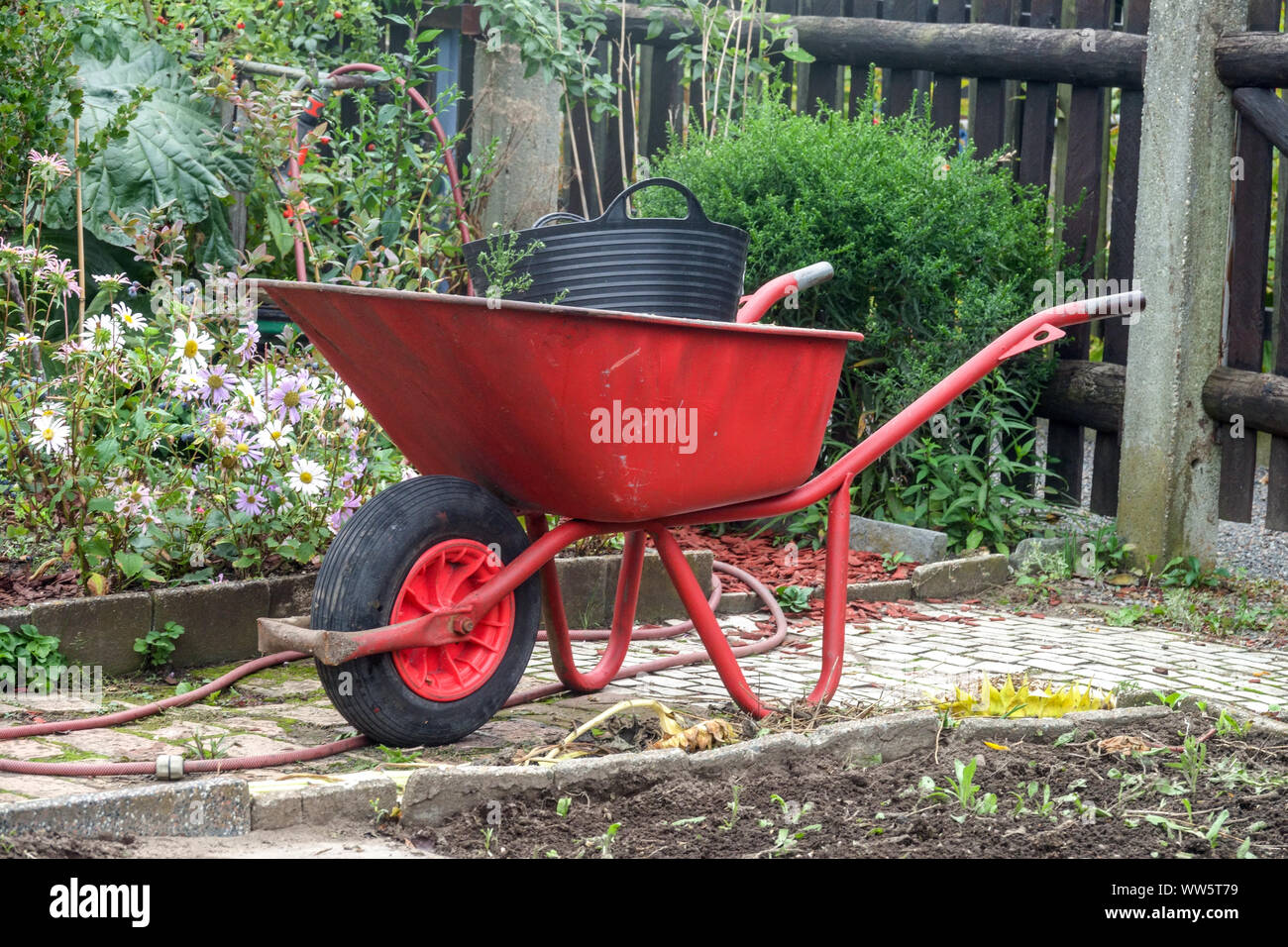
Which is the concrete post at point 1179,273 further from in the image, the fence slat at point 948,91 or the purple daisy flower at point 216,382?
the purple daisy flower at point 216,382

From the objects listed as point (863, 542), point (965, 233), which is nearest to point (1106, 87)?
point (965, 233)

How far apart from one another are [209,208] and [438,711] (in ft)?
9.04

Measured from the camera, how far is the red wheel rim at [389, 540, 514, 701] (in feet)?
8.55

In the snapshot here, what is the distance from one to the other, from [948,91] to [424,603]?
4029 mm

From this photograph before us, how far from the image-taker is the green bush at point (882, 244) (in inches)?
196

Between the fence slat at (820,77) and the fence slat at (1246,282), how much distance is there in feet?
5.99

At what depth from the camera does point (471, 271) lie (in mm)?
3031

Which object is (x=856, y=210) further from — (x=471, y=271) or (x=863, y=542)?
(x=471, y=271)

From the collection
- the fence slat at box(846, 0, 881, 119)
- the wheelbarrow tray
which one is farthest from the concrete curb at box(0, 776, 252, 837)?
the fence slat at box(846, 0, 881, 119)

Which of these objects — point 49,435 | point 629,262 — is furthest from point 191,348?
point 629,262

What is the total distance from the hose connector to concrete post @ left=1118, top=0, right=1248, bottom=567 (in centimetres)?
367

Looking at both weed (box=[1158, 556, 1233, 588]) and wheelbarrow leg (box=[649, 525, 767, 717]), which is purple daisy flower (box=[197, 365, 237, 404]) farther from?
weed (box=[1158, 556, 1233, 588])

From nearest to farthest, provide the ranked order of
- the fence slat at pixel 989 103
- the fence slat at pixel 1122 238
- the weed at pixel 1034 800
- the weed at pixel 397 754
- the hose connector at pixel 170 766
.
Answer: the weed at pixel 1034 800, the hose connector at pixel 170 766, the weed at pixel 397 754, the fence slat at pixel 1122 238, the fence slat at pixel 989 103

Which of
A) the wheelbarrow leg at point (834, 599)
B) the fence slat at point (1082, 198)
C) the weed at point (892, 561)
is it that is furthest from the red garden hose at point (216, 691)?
the fence slat at point (1082, 198)
